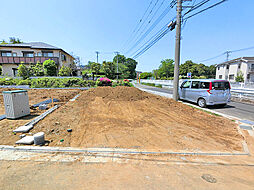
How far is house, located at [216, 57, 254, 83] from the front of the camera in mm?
23797

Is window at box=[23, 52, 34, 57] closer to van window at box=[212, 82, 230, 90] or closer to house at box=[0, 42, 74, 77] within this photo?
house at box=[0, 42, 74, 77]

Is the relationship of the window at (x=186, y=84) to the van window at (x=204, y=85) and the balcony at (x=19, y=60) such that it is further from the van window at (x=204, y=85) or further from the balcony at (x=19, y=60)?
the balcony at (x=19, y=60)

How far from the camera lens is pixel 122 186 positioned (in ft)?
6.33

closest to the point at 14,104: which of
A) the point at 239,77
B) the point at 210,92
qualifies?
the point at 210,92

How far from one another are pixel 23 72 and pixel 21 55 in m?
7.86

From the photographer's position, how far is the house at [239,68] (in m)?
23.8

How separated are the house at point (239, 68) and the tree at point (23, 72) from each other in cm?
3737

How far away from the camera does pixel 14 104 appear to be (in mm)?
4363

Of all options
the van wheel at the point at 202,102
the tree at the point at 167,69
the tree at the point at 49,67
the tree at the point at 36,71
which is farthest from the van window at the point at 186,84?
the tree at the point at 167,69

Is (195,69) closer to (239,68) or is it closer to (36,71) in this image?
(239,68)

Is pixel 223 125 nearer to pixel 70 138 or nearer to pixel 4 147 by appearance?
pixel 70 138

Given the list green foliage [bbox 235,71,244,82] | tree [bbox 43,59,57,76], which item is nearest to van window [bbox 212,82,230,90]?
tree [bbox 43,59,57,76]

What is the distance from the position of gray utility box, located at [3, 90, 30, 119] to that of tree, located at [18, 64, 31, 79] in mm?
16507

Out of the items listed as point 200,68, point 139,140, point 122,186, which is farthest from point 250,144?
point 200,68
